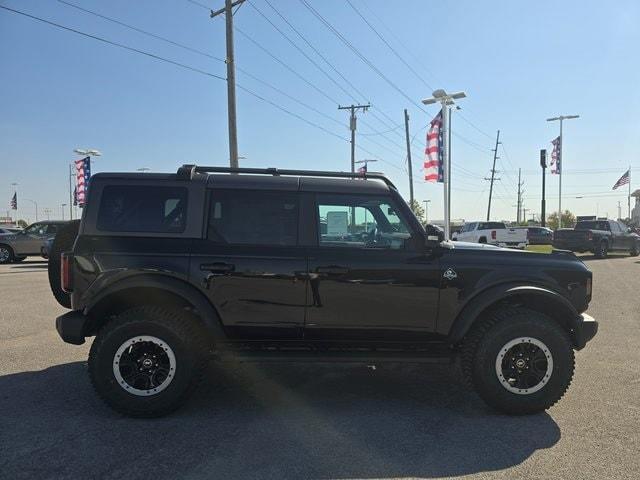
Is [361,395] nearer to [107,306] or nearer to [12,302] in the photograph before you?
[107,306]

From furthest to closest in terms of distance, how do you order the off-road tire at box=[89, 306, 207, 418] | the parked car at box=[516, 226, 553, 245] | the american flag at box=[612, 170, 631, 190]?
the american flag at box=[612, 170, 631, 190] → the parked car at box=[516, 226, 553, 245] → the off-road tire at box=[89, 306, 207, 418]

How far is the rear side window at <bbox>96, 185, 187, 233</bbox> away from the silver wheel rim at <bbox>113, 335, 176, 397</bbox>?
92 cm

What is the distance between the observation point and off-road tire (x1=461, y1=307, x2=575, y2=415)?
174 inches

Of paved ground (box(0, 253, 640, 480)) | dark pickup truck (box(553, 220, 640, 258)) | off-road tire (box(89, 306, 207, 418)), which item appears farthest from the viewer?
Result: dark pickup truck (box(553, 220, 640, 258))

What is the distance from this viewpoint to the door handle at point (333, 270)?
14.3ft

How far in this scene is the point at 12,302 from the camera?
1010cm

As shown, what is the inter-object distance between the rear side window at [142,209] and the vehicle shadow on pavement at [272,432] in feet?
5.09

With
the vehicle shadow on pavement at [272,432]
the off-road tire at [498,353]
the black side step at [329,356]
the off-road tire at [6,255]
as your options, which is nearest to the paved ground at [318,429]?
the vehicle shadow on pavement at [272,432]

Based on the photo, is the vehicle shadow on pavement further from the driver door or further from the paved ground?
the driver door

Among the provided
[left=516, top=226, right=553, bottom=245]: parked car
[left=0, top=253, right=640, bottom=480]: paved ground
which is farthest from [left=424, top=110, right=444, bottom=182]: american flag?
[left=0, top=253, right=640, bottom=480]: paved ground

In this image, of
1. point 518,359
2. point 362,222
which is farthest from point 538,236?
point 362,222

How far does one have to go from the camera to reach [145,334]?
428 centimetres

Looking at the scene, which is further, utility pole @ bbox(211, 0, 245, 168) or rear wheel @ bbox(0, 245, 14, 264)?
rear wheel @ bbox(0, 245, 14, 264)

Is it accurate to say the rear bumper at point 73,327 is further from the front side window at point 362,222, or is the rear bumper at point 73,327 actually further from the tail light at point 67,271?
the front side window at point 362,222
